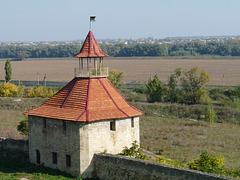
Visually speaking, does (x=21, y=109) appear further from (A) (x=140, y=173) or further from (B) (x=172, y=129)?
(A) (x=140, y=173)

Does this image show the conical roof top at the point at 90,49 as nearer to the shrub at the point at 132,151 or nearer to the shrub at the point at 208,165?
the shrub at the point at 132,151

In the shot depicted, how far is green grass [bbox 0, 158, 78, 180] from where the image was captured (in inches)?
863

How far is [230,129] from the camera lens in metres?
43.0

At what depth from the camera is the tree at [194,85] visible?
5809 centimetres

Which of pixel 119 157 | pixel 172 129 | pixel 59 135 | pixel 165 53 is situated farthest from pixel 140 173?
pixel 165 53

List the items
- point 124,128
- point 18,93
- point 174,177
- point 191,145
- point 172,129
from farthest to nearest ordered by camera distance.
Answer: point 18,93 < point 172,129 < point 191,145 < point 124,128 < point 174,177

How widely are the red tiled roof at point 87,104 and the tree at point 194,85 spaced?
114 feet

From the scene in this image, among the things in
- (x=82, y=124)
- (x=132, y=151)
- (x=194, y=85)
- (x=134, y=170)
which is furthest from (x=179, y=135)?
(x=194, y=85)

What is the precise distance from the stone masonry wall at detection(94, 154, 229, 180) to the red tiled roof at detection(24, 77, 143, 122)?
2460mm

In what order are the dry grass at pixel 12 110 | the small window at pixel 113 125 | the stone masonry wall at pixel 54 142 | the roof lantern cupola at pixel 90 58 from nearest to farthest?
1. the stone masonry wall at pixel 54 142
2. the small window at pixel 113 125
3. the roof lantern cupola at pixel 90 58
4. the dry grass at pixel 12 110

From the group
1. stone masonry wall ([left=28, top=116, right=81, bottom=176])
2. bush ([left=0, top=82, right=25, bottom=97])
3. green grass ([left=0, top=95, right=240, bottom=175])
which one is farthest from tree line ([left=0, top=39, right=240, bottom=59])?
stone masonry wall ([left=28, top=116, right=81, bottom=176])

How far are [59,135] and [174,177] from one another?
7429 mm

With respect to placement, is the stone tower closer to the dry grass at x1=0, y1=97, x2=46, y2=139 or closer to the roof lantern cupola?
the roof lantern cupola

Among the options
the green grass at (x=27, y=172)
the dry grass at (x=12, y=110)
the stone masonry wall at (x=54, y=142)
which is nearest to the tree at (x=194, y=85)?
the dry grass at (x=12, y=110)
